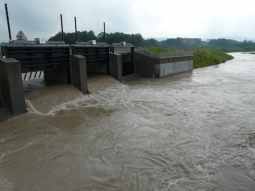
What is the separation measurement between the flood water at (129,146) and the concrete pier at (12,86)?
49cm

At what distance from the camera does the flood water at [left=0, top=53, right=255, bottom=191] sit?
425 cm

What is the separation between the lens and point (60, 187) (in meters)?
4.07

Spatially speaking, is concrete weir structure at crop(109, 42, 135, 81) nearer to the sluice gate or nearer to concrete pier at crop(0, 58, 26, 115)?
the sluice gate

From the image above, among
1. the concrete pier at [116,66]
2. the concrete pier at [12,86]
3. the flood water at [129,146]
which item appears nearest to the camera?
the flood water at [129,146]

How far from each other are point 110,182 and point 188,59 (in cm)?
2134

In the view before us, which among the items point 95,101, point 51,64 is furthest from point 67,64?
point 95,101

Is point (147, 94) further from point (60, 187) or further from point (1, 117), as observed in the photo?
point (60, 187)

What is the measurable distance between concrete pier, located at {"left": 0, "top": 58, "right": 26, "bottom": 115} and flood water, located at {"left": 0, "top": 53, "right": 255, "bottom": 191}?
486 millimetres

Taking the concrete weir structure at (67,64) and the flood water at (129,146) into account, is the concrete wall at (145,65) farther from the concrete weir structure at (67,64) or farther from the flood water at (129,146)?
the flood water at (129,146)

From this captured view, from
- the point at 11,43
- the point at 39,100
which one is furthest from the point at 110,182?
the point at 11,43

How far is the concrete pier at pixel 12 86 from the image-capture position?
784 centimetres

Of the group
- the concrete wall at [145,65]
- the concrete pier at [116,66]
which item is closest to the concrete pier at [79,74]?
the concrete pier at [116,66]

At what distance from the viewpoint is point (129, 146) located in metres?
5.77

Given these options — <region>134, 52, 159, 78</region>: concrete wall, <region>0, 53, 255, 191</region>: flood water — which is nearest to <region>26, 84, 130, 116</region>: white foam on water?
<region>0, 53, 255, 191</region>: flood water
